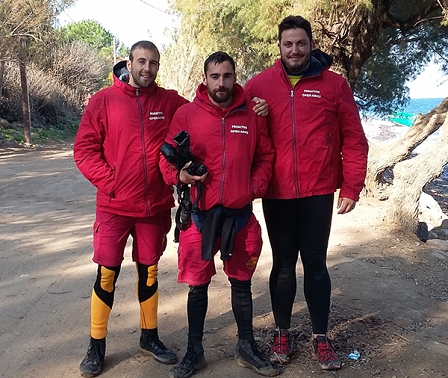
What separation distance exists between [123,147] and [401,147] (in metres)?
7.83

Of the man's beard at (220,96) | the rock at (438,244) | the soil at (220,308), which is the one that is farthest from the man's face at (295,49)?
the rock at (438,244)

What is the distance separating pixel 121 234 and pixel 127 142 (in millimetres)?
629

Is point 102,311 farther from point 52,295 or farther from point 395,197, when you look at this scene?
point 395,197

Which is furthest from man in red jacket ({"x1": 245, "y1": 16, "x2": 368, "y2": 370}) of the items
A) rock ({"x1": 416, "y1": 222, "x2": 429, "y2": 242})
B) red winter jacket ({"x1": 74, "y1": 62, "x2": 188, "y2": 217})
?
rock ({"x1": 416, "y1": 222, "x2": 429, "y2": 242})

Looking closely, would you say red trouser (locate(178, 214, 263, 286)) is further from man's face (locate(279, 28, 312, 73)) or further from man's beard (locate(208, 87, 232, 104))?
man's face (locate(279, 28, 312, 73))

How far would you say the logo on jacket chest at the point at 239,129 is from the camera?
3.47 meters

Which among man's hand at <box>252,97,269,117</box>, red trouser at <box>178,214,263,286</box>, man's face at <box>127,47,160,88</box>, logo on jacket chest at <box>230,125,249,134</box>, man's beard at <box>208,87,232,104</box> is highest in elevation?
man's face at <box>127,47,160,88</box>

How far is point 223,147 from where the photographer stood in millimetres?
3467

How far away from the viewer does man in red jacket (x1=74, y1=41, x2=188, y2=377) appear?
3.59 meters

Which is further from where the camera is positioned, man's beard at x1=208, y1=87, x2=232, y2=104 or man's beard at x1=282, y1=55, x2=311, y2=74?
man's beard at x1=282, y1=55, x2=311, y2=74

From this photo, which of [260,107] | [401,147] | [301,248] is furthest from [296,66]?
[401,147]

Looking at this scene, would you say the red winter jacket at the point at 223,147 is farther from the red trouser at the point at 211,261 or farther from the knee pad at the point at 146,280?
the knee pad at the point at 146,280

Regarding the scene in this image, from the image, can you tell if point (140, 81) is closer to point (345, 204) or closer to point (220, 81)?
point (220, 81)

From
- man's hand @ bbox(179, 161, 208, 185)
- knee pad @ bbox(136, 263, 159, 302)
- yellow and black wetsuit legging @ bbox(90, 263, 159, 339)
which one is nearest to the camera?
man's hand @ bbox(179, 161, 208, 185)
